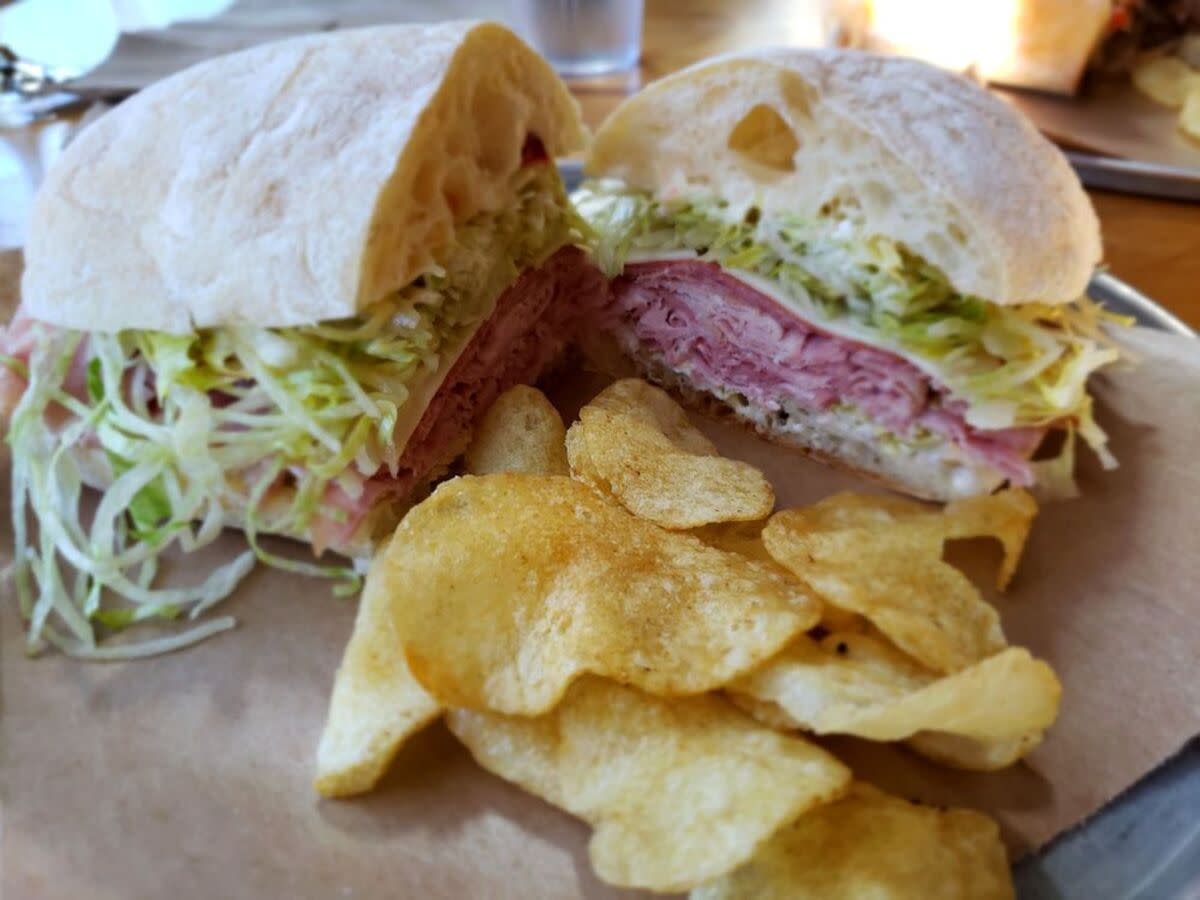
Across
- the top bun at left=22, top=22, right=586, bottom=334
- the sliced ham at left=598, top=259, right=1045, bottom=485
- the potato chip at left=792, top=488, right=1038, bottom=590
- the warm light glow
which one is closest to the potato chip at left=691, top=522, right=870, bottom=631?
the potato chip at left=792, top=488, right=1038, bottom=590

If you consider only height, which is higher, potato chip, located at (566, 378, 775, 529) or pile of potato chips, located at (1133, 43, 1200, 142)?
pile of potato chips, located at (1133, 43, 1200, 142)

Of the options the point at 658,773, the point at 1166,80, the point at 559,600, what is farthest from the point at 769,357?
the point at 1166,80

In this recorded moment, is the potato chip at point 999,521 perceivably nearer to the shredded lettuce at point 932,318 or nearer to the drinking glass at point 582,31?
the shredded lettuce at point 932,318

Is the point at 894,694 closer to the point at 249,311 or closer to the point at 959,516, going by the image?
the point at 959,516

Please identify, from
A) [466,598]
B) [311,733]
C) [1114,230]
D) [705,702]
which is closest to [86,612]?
[311,733]

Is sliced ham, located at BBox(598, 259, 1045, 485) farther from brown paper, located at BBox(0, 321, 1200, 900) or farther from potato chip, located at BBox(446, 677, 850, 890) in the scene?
potato chip, located at BBox(446, 677, 850, 890)

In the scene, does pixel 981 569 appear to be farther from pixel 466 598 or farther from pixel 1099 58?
pixel 1099 58
